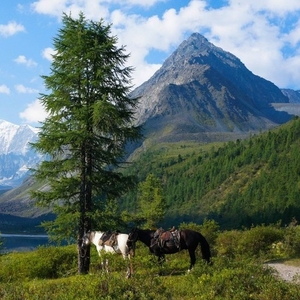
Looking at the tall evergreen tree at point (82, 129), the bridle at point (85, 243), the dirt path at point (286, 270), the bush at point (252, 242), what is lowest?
the dirt path at point (286, 270)

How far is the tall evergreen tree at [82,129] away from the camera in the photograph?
66.2 feet

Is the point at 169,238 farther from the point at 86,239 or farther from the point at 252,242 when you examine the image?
the point at 252,242

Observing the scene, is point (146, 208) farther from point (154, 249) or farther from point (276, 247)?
point (154, 249)

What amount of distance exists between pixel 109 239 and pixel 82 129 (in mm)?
5925

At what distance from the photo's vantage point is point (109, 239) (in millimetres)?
18062

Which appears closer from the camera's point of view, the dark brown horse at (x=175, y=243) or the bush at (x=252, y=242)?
the dark brown horse at (x=175, y=243)

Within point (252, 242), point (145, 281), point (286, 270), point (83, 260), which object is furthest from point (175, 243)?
point (252, 242)

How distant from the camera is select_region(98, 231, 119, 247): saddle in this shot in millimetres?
17906

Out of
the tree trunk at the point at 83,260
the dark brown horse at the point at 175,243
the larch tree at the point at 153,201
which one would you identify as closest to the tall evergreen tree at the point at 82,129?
the tree trunk at the point at 83,260

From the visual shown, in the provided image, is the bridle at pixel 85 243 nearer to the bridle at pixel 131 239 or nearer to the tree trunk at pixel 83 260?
the tree trunk at pixel 83 260

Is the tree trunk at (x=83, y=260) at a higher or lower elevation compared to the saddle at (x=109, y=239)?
lower

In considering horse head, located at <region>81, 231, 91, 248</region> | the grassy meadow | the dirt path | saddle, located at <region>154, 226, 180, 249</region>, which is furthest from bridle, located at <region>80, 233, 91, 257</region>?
the dirt path

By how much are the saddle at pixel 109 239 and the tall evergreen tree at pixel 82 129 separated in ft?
6.31

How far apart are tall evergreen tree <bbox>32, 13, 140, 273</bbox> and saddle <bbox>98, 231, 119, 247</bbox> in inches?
75.7
